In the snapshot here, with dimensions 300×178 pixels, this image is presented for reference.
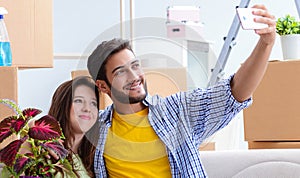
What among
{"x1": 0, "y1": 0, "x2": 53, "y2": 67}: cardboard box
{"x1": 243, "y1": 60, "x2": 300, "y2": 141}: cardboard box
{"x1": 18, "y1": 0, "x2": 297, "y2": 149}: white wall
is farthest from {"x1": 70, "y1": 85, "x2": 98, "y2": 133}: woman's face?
{"x1": 18, "y1": 0, "x2": 297, "y2": 149}: white wall

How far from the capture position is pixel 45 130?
1.29 meters

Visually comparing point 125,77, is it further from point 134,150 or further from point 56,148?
point 56,148

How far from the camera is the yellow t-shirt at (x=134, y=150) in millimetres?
1619

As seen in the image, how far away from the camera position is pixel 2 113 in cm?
196

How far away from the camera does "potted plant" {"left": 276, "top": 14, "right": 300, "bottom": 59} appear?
2.51 meters

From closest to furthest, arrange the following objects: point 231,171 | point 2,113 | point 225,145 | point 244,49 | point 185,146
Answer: point 185,146 < point 231,171 < point 2,113 < point 225,145 < point 244,49

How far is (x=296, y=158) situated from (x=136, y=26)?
0.66 m

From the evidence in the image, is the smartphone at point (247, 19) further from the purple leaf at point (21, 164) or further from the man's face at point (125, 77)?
the purple leaf at point (21, 164)

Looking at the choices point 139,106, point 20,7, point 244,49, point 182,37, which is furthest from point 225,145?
point 182,37

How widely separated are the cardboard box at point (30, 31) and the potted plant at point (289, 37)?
3.11 ft

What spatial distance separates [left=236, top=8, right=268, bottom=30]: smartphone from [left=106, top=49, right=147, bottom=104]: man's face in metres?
0.33

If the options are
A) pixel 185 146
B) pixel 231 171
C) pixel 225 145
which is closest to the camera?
pixel 185 146

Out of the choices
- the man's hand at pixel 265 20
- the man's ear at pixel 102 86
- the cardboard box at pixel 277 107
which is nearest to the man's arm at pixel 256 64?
the man's hand at pixel 265 20

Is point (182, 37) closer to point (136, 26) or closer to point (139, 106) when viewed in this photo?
point (136, 26)
